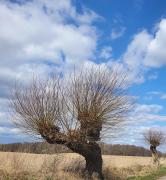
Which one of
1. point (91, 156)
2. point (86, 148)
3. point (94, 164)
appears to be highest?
point (86, 148)

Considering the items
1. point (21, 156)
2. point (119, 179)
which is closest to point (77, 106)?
point (21, 156)

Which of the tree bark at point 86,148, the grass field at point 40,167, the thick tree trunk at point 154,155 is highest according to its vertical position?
A: the thick tree trunk at point 154,155

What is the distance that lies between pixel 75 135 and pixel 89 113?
139 centimetres

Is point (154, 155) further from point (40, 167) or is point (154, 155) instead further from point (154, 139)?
point (40, 167)

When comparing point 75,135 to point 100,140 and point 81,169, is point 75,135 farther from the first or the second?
point 81,169

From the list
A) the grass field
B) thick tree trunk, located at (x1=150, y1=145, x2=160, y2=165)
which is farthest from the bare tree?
the grass field

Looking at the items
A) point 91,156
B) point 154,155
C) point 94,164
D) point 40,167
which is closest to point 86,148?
point 91,156

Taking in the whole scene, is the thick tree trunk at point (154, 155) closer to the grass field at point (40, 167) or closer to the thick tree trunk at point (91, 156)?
the grass field at point (40, 167)

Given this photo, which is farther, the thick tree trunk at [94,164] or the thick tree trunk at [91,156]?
the thick tree trunk at [94,164]

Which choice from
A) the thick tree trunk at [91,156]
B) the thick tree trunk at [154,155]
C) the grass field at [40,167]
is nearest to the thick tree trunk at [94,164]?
the thick tree trunk at [91,156]

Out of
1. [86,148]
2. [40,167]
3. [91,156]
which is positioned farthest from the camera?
[91,156]

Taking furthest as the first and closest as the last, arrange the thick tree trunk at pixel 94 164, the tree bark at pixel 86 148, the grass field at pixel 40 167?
the thick tree trunk at pixel 94 164 < the tree bark at pixel 86 148 < the grass field at pixel 40 167

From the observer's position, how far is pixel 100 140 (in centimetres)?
2216

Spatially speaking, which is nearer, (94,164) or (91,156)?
(91,156)
